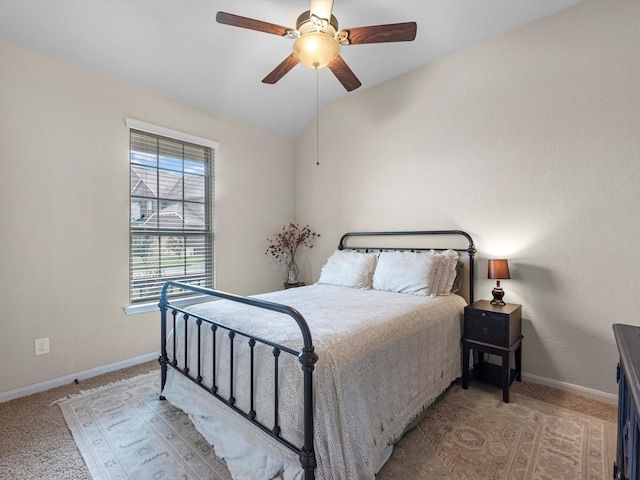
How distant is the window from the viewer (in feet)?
9.70

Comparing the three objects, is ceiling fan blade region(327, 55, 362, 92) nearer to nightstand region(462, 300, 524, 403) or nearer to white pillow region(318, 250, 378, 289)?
white pillow region(318, 250, 378, 289)

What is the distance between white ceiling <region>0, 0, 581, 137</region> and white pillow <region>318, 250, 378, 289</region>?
1.98 metres

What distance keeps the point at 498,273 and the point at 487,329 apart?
0.46 m

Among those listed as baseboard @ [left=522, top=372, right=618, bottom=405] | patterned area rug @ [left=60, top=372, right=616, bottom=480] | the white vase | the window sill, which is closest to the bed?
patterned area rug @ [left=60, top=372, right=616, bottom=480]

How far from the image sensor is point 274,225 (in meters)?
4.20

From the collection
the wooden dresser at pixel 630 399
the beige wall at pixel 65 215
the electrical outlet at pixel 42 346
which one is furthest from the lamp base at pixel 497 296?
the electrical outlet at pixel 42 346

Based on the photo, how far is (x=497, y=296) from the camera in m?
2.56

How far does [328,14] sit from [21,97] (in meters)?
2.40

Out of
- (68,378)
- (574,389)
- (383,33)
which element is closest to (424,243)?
(574,389)

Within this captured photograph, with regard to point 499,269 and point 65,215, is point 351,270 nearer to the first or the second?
point 499,269

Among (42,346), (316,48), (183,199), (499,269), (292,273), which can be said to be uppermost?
(316,48)

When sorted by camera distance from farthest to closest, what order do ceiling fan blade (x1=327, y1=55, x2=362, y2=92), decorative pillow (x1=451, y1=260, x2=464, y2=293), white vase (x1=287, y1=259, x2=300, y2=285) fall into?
1. white vase (x1=287, y1=259, x2=300, y2=285)
2. decorative pillow (x1=451, y1=260, x2=464, y2=293)
3. ceiling fan blade (x1=327, y1=55, x2=362, y2=92)

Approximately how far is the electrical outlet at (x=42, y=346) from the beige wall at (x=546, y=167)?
3.33 metres

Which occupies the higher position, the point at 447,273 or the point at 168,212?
the point at 168,212
